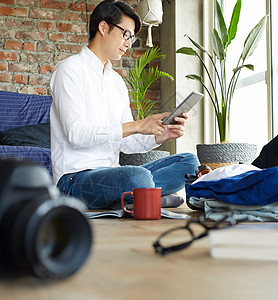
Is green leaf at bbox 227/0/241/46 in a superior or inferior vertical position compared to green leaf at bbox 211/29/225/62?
superior

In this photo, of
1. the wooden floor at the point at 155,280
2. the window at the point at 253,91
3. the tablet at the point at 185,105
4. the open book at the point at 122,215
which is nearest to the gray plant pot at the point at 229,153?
the window at the point at 253,91

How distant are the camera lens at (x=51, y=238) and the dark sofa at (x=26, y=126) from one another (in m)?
2.67

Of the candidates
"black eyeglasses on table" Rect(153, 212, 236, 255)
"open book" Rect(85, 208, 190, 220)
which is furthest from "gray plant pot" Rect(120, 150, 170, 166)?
"black eyeglasses on table" Rect(153, 212, 236, 255)

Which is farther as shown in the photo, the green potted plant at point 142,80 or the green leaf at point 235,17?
the green potted plant at point 142,80

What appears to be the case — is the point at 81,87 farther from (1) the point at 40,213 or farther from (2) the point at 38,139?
(1) the point at 40,213

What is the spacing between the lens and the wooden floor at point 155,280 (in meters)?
0.44

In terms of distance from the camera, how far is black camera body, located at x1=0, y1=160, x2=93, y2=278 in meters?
0.41

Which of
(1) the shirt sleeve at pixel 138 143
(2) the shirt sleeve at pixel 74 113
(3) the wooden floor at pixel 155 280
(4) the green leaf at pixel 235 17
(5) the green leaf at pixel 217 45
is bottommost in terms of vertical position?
(3) the wooden floor at pixel 155 280

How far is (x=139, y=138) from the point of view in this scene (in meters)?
2.32

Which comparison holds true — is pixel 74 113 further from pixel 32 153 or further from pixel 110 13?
pixel 32 153

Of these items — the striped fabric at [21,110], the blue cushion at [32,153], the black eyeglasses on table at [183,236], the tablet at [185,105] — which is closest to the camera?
the black eyeglasses on table at [183,236]

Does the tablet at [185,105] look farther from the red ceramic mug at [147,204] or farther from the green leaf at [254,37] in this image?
the green leaf at [254,37]

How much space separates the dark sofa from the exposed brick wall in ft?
1.84

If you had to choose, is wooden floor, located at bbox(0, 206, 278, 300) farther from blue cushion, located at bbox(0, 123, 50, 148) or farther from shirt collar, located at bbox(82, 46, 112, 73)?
blue cushion, located at bbox(0, 123, 50, 148)
